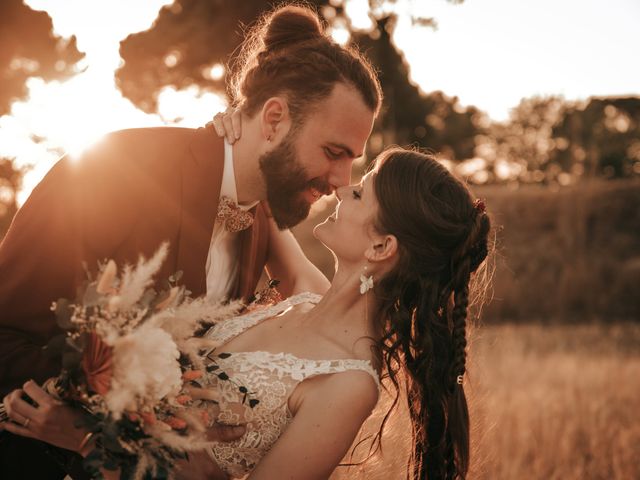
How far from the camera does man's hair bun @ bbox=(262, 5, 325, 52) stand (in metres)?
3.92

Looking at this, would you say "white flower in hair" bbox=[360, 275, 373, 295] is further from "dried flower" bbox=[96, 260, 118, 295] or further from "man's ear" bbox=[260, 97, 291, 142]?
"dried flower" bbox=[96, 260, 118, 295]

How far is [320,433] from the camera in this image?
2742mm

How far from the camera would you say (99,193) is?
119 inches

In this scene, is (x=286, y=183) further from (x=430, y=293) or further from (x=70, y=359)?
(x=70, y=359)

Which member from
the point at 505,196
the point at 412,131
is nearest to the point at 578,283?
the point at 505,196

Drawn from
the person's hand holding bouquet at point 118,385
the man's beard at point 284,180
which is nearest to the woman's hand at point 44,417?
the person's hand holding bouquet at point 118,385

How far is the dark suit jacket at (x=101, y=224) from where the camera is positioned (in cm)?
280

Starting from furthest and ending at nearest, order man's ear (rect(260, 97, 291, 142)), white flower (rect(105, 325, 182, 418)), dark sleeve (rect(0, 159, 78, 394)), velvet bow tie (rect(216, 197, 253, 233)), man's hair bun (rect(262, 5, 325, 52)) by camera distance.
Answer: man's hair bun (rect(262, 5, 325, 52))
man's ear (rect(260, 97, 291, 142))
velvet bow tie (rect(216, 197, 253, 233))
dark sleeve (rect(0, 159, 78, 394))
white flower (rect(105, 325, 182, 418))

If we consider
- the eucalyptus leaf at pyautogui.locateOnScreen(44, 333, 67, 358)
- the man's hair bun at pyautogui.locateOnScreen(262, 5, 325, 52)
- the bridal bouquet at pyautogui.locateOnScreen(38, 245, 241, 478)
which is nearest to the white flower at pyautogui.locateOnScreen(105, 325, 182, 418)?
the bridal bouquet at pyautogui.locateOnScreen(38, 245, 241, 478)

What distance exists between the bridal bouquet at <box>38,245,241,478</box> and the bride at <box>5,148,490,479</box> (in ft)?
1.83

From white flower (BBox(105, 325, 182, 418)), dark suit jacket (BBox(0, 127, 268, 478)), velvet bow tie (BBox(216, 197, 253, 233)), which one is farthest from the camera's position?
velvet bow tie (BBox(216, 197, 253, 233))

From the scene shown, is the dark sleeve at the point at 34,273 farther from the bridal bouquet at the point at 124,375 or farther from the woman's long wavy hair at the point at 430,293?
the woman's long wavy hair at the point at 430,293

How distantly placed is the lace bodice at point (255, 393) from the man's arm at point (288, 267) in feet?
3.06

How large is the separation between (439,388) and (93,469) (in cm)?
149
